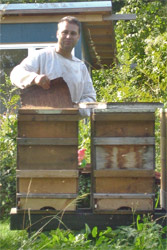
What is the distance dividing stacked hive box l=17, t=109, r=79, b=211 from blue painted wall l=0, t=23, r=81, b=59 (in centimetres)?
740

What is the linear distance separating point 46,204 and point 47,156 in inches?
14.8

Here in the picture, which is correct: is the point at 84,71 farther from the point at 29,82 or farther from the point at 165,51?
the point at 165,51

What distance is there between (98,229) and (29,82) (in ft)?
4.20

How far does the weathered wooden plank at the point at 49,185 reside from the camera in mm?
3904

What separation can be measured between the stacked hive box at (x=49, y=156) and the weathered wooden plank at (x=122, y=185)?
184 millimetres

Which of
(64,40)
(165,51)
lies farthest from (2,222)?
(165,51)

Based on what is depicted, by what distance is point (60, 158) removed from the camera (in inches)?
152

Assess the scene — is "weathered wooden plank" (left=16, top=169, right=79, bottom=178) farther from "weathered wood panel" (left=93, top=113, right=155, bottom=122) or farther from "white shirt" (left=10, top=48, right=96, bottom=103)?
"white shirt" (left=10, top=48, right=96, bottom=103)

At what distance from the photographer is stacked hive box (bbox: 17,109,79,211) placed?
386cm

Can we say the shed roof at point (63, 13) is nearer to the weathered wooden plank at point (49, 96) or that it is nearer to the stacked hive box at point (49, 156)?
the weathered wooden plank at point (49, 96)

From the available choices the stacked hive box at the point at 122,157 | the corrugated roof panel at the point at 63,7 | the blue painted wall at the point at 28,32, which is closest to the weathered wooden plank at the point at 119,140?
the stacked hive box at the point at 122,157

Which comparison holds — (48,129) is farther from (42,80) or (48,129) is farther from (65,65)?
(65,65)

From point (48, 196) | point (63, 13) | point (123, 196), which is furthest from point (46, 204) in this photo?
point (63, 13)

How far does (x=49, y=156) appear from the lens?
3.88 m
